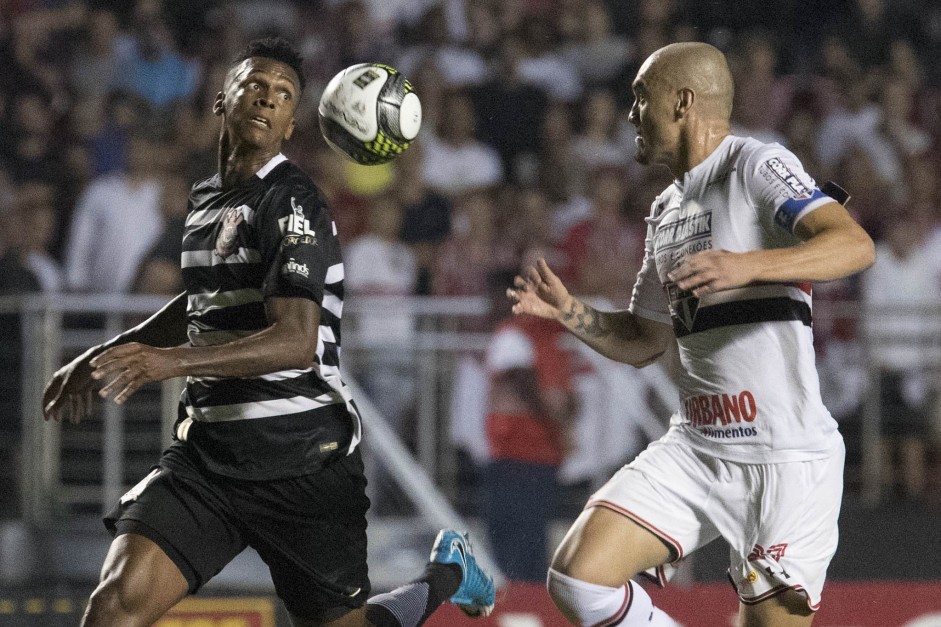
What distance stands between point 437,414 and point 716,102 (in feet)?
14.0

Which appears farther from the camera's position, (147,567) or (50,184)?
(50,184)

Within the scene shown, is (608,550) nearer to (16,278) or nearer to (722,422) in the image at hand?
(722,422)

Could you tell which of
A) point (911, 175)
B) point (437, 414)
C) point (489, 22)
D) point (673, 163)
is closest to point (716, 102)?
point (673, 163)

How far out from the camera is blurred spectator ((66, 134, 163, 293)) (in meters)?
9.09

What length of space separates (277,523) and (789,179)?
1.87 meters

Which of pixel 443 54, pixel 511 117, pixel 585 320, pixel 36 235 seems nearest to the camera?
pixel 585 320

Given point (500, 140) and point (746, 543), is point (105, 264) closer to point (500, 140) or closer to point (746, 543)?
point (500, 140)

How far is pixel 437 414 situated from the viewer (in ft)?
27.6

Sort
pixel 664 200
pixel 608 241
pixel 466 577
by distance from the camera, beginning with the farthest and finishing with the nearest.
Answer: pixel 608 241, pixel 466 577, pixel 664 200

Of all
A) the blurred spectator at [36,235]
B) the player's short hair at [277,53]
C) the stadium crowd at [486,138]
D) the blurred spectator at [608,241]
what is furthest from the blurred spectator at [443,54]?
the player's short hair at [277,53]

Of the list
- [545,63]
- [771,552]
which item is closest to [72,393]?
[771,552]

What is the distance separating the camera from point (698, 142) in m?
4.45

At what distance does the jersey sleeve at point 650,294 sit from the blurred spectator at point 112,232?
4891 mm

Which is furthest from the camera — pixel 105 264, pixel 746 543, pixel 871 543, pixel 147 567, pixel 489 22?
pixel 489 22
